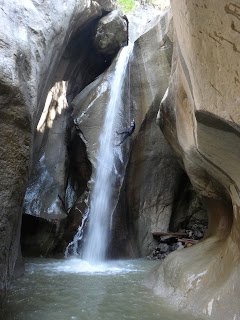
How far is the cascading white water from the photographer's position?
9.48m

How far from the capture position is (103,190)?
10312 millimetres

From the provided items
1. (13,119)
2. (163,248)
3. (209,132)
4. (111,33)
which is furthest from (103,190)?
(111,33)

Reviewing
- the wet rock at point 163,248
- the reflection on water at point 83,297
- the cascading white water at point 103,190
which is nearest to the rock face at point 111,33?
the cascading white water at point 103,190

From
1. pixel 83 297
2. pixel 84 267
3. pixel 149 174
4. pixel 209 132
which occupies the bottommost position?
pixel 84 267

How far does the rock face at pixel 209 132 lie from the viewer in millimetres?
3012

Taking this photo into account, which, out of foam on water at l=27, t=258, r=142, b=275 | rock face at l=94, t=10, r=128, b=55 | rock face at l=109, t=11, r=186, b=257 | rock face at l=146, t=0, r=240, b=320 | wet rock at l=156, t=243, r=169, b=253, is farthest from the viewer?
rock face at l=94, t=10, r=128, b=55

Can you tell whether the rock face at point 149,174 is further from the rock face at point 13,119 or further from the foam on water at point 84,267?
the rock face at point 13,119

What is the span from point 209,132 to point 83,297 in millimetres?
3308

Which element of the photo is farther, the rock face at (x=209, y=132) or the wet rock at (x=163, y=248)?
the wet rock at (x=163, y=248)

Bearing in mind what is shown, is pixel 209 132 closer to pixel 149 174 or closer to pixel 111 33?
pixel 149 174

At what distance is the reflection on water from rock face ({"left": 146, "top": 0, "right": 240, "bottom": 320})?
49 centimetres

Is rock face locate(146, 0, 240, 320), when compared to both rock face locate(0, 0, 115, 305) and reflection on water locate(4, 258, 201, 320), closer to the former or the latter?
reflection on water locate(4, 258, 201, 320)

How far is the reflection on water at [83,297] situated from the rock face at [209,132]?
Result: 1.59 feet

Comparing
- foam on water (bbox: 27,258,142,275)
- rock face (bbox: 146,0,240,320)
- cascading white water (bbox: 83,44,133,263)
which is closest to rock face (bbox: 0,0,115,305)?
rock face (bbox: 146,0,240,320)
